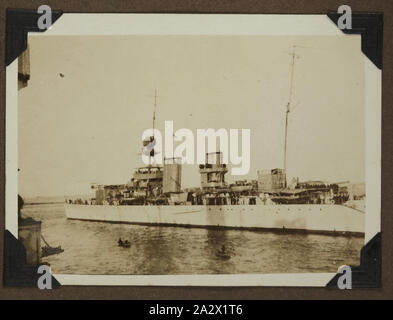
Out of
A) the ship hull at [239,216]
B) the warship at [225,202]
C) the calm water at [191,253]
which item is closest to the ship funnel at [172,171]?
the warship at [225,202]

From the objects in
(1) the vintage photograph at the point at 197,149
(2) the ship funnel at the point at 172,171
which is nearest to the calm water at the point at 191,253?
(1) the vintage photograph at the point at 197,149

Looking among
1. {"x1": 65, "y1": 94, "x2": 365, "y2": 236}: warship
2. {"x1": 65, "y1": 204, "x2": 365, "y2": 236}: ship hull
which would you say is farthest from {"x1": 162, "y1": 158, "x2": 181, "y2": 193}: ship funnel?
{"x1": 65, "y1": 204, "x2": 365, "y2": 236}: ship hull

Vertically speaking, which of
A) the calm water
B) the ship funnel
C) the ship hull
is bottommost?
the calm water

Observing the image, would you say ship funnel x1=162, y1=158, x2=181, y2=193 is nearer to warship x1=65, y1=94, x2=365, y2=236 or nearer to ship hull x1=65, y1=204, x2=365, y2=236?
warship x1=65, y1=94, x2=365, y2=236

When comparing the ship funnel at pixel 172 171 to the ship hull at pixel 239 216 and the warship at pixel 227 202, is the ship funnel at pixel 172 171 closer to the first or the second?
the warship at pixel 227 202

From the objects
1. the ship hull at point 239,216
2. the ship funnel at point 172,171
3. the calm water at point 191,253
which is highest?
the ship funnel at point 172,171

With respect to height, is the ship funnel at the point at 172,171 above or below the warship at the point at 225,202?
above

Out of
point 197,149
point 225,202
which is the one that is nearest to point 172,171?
point 197,149

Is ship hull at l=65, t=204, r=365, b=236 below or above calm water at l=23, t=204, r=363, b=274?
above

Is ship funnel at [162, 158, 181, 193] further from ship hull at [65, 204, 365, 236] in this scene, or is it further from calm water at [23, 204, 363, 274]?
calm water at [23, 204, 363, 274]
